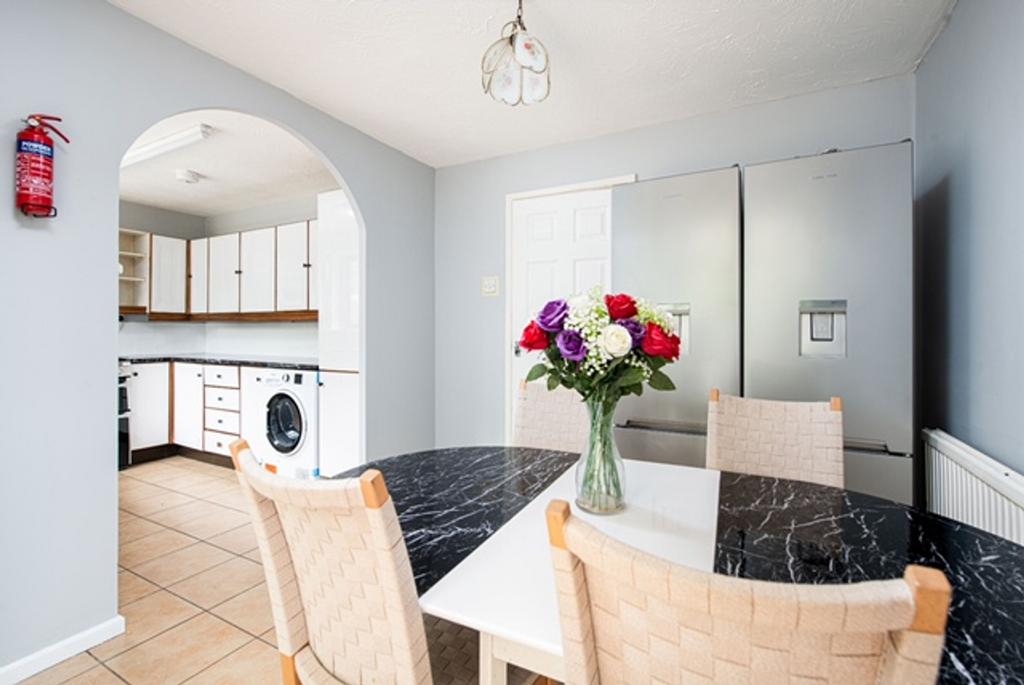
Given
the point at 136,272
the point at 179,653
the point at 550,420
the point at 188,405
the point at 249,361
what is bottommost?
the point at 179,653

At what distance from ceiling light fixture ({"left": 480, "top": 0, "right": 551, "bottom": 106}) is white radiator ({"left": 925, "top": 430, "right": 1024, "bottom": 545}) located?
1.95 metres

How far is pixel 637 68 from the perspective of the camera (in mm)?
2248

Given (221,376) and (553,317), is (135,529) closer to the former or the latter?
(221,376)

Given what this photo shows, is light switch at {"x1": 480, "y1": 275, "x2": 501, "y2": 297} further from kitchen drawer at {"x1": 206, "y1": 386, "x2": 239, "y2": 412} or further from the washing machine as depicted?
kitchen drawer at {"x1": 206, "y1": 386, "x2": 239, "y2": 412}

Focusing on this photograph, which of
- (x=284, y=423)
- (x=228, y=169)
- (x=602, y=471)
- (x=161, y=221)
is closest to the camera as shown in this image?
(x=602, y=471)

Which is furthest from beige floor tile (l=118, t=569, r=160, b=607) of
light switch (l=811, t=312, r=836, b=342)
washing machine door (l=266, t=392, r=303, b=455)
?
light switch (l=811, t=312, r=836, b=342)

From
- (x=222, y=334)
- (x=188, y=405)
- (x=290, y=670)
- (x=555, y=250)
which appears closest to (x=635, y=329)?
(x=290, y=670)

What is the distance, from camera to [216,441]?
4031 mm

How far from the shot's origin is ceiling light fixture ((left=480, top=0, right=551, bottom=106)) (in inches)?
65.9

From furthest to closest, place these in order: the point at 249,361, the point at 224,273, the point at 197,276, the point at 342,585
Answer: the point at 197,276, the point at 224,273, the point at 249,361, the point at 342,585

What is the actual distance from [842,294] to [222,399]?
444cm

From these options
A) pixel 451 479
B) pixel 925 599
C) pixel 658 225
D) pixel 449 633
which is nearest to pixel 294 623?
pixel 449 633

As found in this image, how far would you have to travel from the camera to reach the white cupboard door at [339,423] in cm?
311

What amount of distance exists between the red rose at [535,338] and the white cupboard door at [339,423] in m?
2.26
